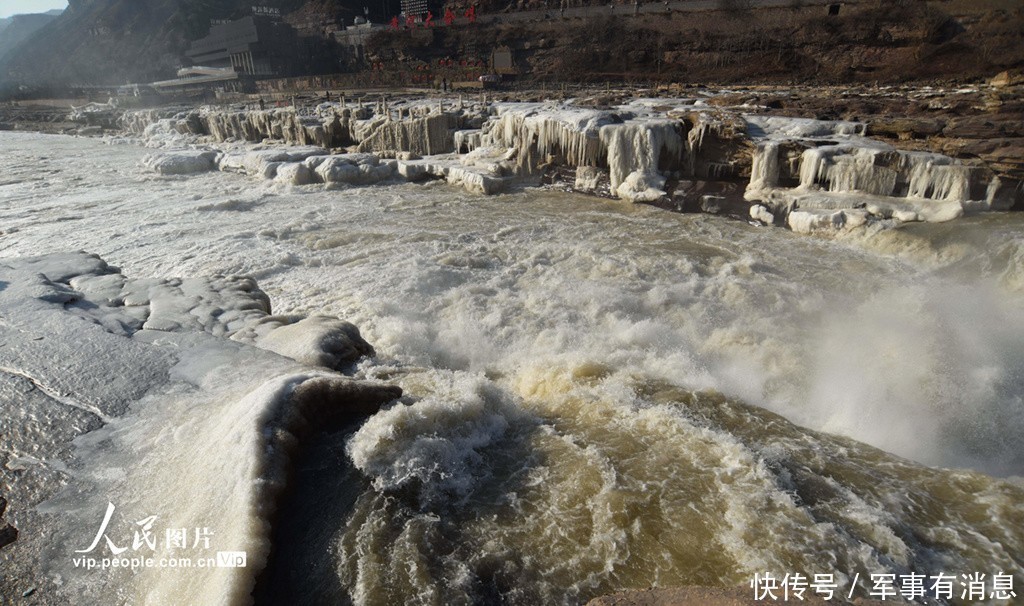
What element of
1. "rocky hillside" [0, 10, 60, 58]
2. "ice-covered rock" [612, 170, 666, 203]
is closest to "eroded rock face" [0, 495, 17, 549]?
"ice-covered rock" [612, 170, 666, 203]

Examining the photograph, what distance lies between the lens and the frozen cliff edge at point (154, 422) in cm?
260

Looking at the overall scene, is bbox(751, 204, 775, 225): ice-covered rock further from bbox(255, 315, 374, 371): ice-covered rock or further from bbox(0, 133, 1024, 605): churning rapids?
bbox(255, 315, 374, 371): ice-covered rock

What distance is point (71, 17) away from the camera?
7775 centimetres

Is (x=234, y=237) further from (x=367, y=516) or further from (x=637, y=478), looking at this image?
(x=637, y=478)

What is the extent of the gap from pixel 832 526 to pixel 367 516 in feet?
8.97

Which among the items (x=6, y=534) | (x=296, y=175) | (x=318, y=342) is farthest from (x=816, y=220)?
(x=296, y=175)

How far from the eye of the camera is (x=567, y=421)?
165 inches

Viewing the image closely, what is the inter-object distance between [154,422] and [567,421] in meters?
2.96

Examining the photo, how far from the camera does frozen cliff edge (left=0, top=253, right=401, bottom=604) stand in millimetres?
2604

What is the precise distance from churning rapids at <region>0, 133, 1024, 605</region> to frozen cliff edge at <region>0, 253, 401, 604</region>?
0.07 feet

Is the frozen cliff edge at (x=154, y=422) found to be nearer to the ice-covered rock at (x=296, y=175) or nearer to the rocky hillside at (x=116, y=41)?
the ice-covered rock at (x=296, y=175)

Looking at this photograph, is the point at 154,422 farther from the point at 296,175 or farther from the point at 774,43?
the point at 774,43

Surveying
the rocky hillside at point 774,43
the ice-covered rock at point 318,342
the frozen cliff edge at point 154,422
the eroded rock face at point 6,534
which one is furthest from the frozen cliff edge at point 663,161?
the rocky hillside at point 774,43

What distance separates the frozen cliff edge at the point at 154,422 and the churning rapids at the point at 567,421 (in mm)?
20
